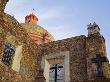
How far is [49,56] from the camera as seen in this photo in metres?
14.7

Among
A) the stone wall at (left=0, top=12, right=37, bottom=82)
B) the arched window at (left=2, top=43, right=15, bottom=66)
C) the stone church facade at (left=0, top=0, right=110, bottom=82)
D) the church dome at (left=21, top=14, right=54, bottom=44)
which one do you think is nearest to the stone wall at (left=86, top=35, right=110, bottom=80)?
the stone church facade at (left=0, top=0, right=110, bottom=82)

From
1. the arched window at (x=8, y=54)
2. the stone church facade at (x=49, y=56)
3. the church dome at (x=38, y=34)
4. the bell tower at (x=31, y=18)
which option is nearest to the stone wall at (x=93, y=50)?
the stone church facade at (x=49, y=56)

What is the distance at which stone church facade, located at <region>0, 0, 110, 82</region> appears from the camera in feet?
40.1

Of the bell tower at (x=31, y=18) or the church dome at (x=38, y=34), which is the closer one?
the church dome at (x=38, y=34)

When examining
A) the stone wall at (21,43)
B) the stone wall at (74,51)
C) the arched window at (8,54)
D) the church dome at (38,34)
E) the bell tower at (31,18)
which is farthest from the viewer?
the bell tower at (31,18)

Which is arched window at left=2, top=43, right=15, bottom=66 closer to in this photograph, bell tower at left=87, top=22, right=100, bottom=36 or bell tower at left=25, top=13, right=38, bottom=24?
bell tower at left=87, top=22, right=100, bottom=36

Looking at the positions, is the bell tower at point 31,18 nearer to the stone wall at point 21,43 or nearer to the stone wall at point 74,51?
the stone wall at point 74,51

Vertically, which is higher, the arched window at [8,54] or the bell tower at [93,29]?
the bell tower at [93,29]

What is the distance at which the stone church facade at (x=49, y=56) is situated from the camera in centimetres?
1222

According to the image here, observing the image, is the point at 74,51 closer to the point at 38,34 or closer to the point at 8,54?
the point at 8,54

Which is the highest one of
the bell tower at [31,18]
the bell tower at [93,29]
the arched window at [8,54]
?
the bell tower at [31,18]

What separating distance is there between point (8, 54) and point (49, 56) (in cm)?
303

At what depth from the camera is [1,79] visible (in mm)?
10969

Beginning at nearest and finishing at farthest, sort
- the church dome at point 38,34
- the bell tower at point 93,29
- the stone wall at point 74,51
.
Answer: the stone wall at point 74,51 < the bell tower at point 93,29 < the church dome at point 38,34
